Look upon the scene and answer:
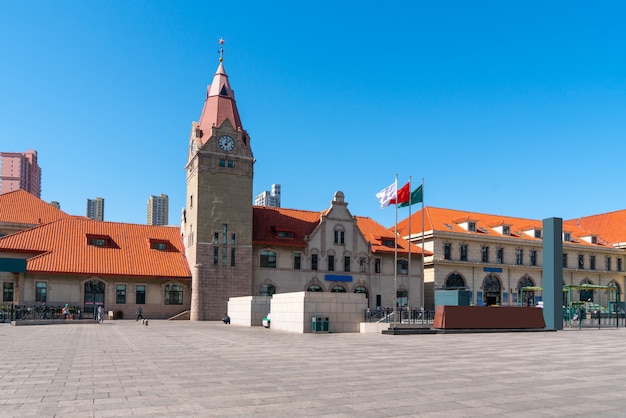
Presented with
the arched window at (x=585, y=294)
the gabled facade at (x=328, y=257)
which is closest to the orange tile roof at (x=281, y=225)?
the gabled facade at (x=328, y=257)

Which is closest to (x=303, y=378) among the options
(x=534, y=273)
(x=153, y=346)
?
(x=153, y=346)

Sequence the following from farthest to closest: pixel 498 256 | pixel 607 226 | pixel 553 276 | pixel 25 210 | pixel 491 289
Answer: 1. pixel 607 226
2. pixel 498 256
3. pixel 491 289
4. pixel 25 210
5. pixel 553 276

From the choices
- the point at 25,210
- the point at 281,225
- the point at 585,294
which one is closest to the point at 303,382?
the point at 281,225

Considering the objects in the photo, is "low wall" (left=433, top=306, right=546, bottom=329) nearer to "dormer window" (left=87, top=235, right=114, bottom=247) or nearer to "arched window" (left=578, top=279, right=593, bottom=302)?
"dormer window" (left=87, top=235, right=114, bottom=247)

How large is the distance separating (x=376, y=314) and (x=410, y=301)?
82.7 ft

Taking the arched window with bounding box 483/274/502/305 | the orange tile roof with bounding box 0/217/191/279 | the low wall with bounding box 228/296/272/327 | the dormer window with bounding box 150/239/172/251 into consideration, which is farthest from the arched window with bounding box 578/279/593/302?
the dormer window with bounding box 150/239/172/251

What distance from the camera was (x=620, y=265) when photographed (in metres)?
76.3

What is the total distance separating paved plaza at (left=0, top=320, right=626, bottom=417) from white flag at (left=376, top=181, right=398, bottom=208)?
16791 millimetres

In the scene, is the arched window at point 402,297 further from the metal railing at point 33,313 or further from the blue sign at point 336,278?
the metal railing at point 33,313

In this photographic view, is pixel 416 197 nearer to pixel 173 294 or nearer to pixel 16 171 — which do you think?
pixel 173 294

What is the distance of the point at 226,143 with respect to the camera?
5562 centimetres

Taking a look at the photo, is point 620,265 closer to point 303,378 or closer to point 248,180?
point 248,180

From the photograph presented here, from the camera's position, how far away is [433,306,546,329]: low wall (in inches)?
1358

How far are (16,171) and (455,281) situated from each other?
142 metres
